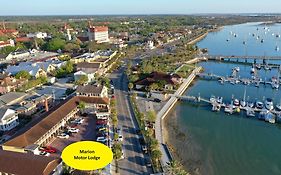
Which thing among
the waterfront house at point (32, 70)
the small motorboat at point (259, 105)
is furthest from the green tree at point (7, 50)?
the small motorboat at point (259, 105)

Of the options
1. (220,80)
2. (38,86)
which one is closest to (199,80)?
(220,80)

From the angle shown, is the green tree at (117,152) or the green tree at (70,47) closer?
the green tree at (117,152)

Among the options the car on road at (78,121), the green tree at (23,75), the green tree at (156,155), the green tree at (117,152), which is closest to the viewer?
the green tree at (156,155)

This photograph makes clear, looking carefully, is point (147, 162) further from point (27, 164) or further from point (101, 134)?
point (27, 164)

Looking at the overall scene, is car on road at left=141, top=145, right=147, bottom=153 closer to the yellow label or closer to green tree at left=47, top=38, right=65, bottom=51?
the yellow label

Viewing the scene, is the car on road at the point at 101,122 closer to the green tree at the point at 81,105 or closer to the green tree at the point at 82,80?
the green tree at the point at 81,105

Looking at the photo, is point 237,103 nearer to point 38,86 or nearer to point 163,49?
point 38,86
